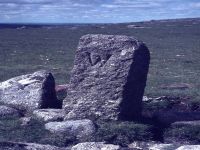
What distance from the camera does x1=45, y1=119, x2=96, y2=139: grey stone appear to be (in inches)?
509

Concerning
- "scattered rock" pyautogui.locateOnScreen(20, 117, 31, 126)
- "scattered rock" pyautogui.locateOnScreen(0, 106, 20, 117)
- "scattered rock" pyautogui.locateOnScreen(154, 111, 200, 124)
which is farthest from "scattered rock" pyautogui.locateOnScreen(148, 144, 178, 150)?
"scattered rock" pyautogui.locateOnScreen(0, 106, 20, 117)

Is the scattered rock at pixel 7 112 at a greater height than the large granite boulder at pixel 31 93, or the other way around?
the large granite boulder at pixel 31 93

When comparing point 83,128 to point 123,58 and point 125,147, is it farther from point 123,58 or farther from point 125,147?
point 123,58

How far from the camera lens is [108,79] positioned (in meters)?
14.3

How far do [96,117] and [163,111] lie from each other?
2520mm

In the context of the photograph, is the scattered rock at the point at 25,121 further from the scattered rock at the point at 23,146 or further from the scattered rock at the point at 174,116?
the scattered rock at the point at 174,116

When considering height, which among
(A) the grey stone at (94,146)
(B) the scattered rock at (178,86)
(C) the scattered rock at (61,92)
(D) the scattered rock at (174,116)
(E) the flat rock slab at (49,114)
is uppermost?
(C) the scattered rock at (61,92)

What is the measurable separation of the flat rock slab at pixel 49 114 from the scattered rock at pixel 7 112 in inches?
23.5

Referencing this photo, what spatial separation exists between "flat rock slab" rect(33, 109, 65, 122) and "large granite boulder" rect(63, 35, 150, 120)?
0.81ft

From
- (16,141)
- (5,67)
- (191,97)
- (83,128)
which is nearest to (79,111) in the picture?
(83,128)

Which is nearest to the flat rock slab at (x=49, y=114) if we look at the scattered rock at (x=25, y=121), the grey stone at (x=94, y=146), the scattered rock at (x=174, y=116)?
the scattered rock at (x=25, y=121)

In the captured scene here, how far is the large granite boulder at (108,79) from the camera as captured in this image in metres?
14.1

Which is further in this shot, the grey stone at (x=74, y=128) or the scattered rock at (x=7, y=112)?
the scattered rock at (x=7, y=112)

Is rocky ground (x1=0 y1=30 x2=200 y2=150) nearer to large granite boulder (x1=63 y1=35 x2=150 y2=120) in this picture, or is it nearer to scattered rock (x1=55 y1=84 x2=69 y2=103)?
large granite boulder (x1=63 y1=35 x2=150 y2=120)
